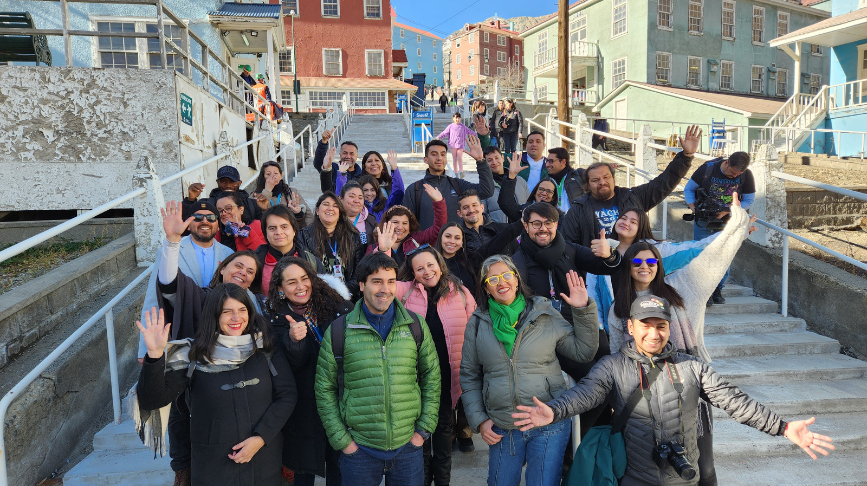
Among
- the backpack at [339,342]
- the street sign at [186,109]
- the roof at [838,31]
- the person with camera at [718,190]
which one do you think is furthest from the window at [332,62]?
the backpack at [339,342]

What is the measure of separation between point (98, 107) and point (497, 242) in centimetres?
594

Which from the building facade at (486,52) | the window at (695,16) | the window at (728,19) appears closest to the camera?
the window at (695,16)

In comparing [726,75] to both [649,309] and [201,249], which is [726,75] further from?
[201,249]

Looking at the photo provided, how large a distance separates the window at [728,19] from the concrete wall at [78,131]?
1125 inches

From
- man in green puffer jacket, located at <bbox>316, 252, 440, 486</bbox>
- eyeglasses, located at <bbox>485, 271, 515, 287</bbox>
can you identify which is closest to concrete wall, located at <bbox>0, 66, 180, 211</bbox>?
man in green puffer jacket, located at <bbox>316, 252, 440, 486</bbox>

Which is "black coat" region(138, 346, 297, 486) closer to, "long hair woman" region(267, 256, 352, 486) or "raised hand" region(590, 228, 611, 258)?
"long hair woman" region(267, 256, 352, 486)

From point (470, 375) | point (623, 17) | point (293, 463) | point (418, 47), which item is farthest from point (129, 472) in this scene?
point (418, 47)

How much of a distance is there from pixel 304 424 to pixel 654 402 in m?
1.83

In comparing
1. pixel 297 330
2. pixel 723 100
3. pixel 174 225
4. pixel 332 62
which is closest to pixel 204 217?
pixel 174 225

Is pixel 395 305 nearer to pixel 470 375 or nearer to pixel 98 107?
pixel 470 375

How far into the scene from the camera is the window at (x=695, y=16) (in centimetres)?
2652

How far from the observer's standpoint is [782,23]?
2862cm

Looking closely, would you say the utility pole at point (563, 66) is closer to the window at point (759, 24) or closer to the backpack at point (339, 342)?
the backpack at point (339, 342)

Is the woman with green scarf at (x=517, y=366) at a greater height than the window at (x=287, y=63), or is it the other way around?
the window at (x=287, y=63)
